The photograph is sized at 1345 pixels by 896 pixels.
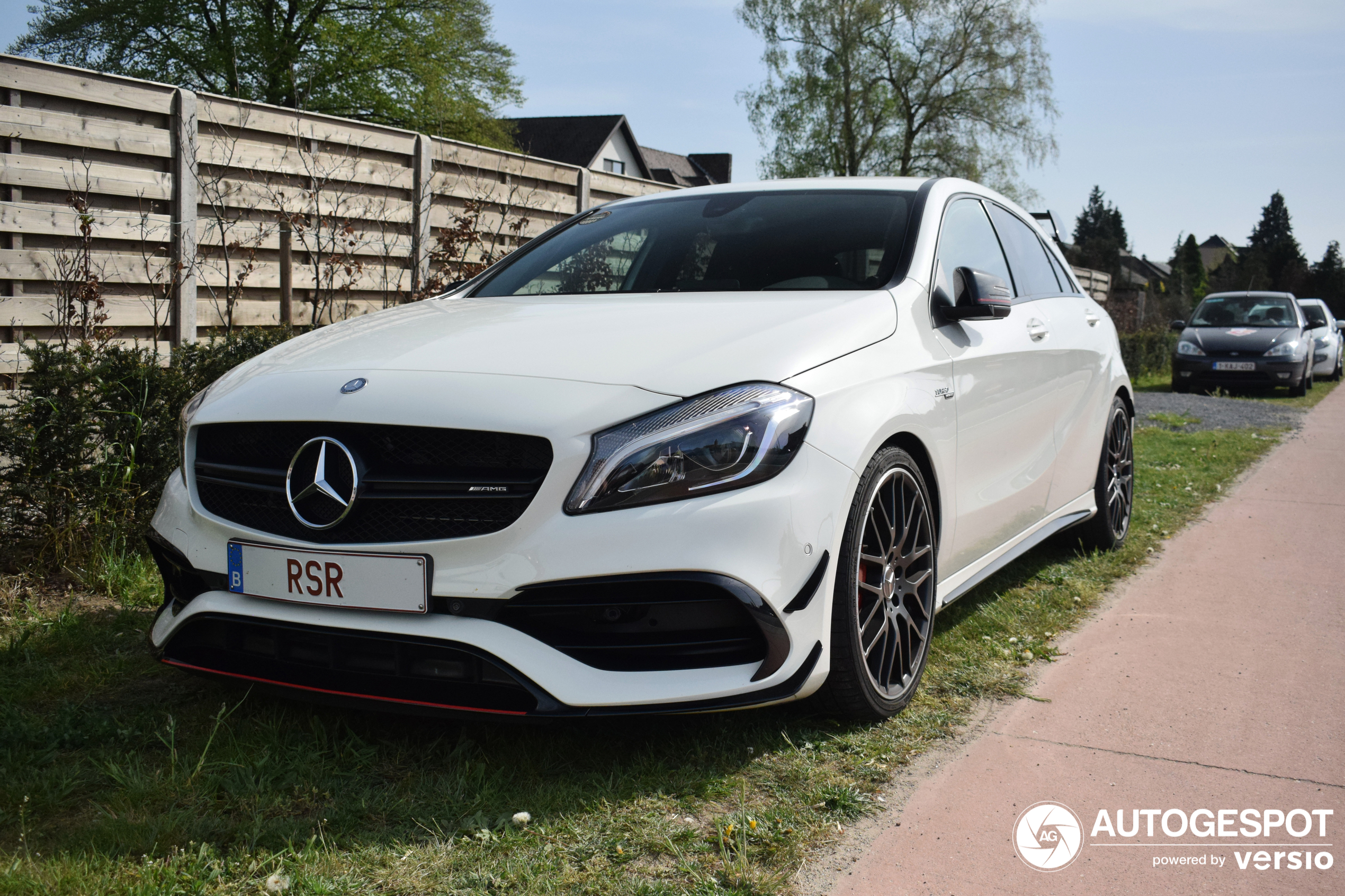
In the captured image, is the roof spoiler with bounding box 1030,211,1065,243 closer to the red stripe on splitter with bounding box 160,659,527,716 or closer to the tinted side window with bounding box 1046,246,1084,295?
the tinted side window with bounding box 1046,246,1084,295

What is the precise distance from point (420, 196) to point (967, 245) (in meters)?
5.21

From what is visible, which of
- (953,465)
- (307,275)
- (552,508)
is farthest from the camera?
(307,275)

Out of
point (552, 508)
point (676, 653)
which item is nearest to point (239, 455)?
point (552, 508)

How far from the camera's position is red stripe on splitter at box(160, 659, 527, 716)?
8.28 ft

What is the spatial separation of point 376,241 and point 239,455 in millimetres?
5333

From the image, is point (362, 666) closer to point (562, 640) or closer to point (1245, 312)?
point (562, 640)

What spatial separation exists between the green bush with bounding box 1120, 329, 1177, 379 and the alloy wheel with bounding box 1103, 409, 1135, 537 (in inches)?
545

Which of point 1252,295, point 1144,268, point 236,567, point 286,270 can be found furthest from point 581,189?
point 1144,268

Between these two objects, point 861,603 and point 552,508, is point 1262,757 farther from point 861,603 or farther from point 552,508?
point 552,508

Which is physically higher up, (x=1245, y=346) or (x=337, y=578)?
(x=1245, y=346)

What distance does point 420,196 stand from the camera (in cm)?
823

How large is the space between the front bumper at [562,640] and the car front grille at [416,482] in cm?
5

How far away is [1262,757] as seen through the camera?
3.04m

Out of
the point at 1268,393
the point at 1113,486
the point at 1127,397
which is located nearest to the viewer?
the point at 1113,486
